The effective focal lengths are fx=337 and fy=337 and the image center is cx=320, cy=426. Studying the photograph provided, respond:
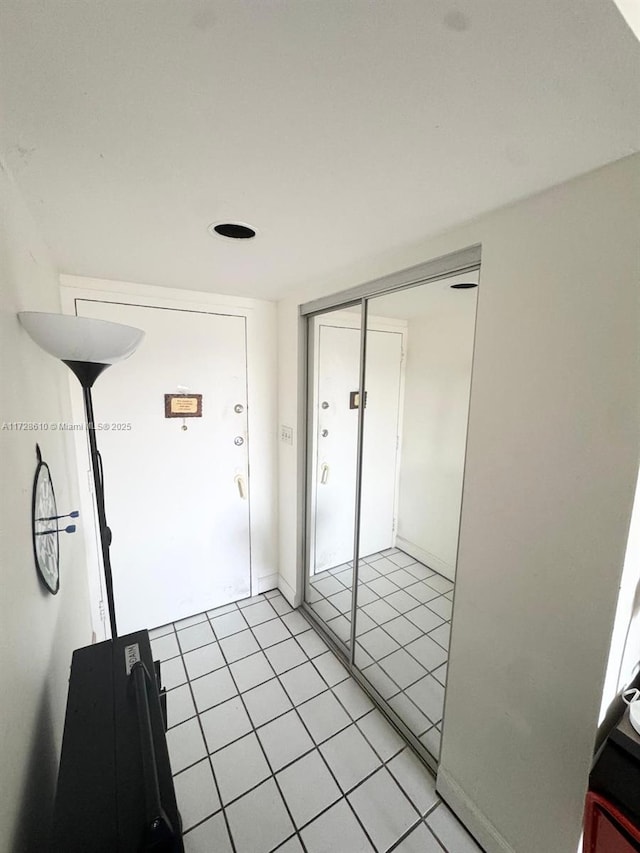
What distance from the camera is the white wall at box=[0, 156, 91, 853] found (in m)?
0.72

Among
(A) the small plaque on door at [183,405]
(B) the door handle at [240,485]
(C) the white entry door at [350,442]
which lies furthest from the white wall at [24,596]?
(C) the white entry door at [350,442]

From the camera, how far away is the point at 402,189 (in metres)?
0.92

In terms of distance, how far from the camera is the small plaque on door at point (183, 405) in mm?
2006

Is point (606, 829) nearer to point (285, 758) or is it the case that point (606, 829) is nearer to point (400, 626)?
point (285, 758)

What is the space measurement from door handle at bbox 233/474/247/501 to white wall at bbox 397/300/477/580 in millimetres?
1394

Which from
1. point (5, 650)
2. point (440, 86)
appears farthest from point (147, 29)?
point (5, 650)

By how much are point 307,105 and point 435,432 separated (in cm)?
232

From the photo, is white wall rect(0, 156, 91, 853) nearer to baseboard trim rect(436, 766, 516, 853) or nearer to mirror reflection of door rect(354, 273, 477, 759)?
baseboard trim rect(436, 766, 516, 853)

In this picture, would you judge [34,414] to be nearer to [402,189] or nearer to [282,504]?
[402,189]

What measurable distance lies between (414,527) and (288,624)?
51.7 inches

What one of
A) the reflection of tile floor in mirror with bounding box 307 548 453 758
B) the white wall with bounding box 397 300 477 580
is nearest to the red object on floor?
the reflection of tile floor in mirror with bounding box 307 548 453 758

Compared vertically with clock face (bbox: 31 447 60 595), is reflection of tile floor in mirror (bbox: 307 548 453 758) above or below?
below

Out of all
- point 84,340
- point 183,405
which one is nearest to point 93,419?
point 84,340

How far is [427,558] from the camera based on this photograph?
283cm
